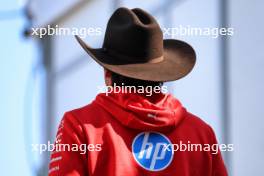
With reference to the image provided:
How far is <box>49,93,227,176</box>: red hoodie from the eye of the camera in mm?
2613

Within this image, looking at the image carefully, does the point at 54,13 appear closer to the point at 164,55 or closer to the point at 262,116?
the point at 262,116

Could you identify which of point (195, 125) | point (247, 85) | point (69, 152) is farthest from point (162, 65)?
point (247, 85)

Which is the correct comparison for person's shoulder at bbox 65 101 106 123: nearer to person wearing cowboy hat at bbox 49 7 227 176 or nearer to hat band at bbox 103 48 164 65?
person wearing cowboy hat at bbox 49 7 227 176

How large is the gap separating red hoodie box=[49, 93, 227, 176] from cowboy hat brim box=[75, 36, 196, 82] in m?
0.08

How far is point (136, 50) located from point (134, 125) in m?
0.26

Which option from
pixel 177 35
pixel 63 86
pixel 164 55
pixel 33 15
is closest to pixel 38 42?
pixel 33 15

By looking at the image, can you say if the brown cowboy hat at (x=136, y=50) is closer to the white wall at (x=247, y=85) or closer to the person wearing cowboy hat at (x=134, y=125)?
the person wearing cowboy hat at (x=134, y=125)

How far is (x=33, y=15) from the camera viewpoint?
312 inches

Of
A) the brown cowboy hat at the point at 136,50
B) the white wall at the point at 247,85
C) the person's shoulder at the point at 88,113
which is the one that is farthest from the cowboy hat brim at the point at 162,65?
the white wall at the point at 247,85

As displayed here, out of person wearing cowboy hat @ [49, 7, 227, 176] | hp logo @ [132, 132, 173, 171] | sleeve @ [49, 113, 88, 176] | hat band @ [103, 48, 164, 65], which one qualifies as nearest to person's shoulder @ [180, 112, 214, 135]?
person wearing cowboy hat @ [49, 7, 227, 176]

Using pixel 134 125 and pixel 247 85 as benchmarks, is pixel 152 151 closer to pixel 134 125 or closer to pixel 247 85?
pixel 134 125

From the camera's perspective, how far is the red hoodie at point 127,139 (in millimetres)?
2613

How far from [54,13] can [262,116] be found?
136 inches

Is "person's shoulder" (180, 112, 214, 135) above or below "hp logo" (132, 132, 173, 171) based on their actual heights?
above
